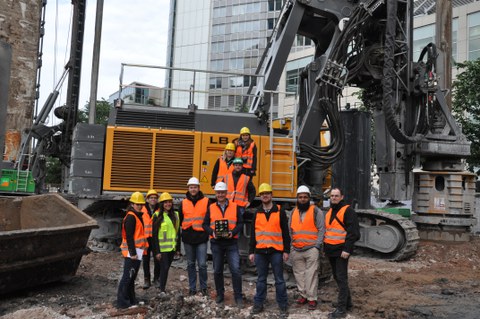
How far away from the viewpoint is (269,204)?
6371 mm

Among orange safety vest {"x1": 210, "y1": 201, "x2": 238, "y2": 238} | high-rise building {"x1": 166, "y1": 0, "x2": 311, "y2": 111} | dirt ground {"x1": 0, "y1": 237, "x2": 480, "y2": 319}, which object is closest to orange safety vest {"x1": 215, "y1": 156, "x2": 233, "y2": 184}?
orange safety vest {"x1": 210, "y1": 201, "x2": 238, "y2": 238}

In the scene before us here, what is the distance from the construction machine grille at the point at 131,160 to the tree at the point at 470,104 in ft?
40.4

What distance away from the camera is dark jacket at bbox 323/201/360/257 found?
6008mm

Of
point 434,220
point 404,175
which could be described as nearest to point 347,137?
point 404,175

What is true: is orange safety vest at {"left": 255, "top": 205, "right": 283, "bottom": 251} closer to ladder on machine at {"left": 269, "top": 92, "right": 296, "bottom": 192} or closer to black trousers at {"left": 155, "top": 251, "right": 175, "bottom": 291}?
black trousers at {"left": 155, "top": 251, "right": 175, "bottom": 291}

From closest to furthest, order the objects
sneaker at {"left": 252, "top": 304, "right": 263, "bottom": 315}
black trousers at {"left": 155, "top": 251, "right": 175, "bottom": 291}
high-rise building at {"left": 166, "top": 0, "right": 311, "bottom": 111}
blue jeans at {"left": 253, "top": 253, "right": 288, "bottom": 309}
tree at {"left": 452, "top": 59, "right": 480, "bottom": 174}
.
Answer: sneaker at {"left": 252, "top": 304, "right": 263, "bottom": 315} < blue jeans at {"left": 253, "top": 253, "right": 288, "bottom": 309} < black trousers at {"left": 155, "top": 251, "right": 175, "bottom": 291} < tree at {"left": 452, "top": 59, "right": 480, "bottom": 174} < high-rise building at {"left": 166, "top": 0, "right": 311, "bottom": 111}

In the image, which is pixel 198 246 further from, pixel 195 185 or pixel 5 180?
pixel 5 180

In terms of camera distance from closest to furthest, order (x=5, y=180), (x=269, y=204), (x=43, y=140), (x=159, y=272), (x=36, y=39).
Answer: (x=269, y=204), (x=159, y=272), (x=43, y=140), (x=5, y=180), (x=36, y=39)

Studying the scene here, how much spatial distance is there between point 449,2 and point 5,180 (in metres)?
15.0

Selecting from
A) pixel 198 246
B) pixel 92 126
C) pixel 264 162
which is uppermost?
pixel 92 126

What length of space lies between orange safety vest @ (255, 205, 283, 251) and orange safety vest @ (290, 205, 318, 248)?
0.32 meters

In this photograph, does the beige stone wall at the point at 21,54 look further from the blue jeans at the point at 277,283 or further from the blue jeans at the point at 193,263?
the blue jeans at the point at 277,283

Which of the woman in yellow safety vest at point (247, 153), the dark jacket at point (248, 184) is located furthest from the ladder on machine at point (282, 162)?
the dark jacket at point (248, 184)

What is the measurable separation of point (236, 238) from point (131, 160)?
331 cm
